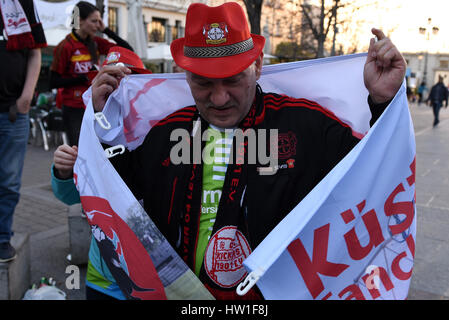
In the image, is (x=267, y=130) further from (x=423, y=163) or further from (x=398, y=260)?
(x=423, y=163)

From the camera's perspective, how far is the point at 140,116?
2.07 metres

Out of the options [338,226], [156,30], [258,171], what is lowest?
[338,226]

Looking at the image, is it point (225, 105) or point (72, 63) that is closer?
point (225, 105)

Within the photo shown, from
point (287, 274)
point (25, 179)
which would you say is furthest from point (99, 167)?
point (25, 179)

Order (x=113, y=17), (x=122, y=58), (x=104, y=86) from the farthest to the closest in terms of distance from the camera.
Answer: (x=113, y=17) < (x=122, y=58) < (x=104, y=86)

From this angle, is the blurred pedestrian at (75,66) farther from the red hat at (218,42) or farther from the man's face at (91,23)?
the red hat at (218,42)

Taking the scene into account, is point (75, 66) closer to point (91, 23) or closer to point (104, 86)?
point (91, 23)

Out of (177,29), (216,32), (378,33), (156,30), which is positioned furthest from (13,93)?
(177,29)

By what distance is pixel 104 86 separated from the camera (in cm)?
182

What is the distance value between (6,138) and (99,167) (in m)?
1.64

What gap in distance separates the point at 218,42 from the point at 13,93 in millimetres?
1925

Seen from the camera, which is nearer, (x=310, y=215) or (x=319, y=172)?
(x=310, y=215)

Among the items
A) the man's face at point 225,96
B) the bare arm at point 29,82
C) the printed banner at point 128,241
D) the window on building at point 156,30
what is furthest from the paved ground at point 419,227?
the window on building at point 156,30

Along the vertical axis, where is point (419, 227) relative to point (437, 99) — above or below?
below
